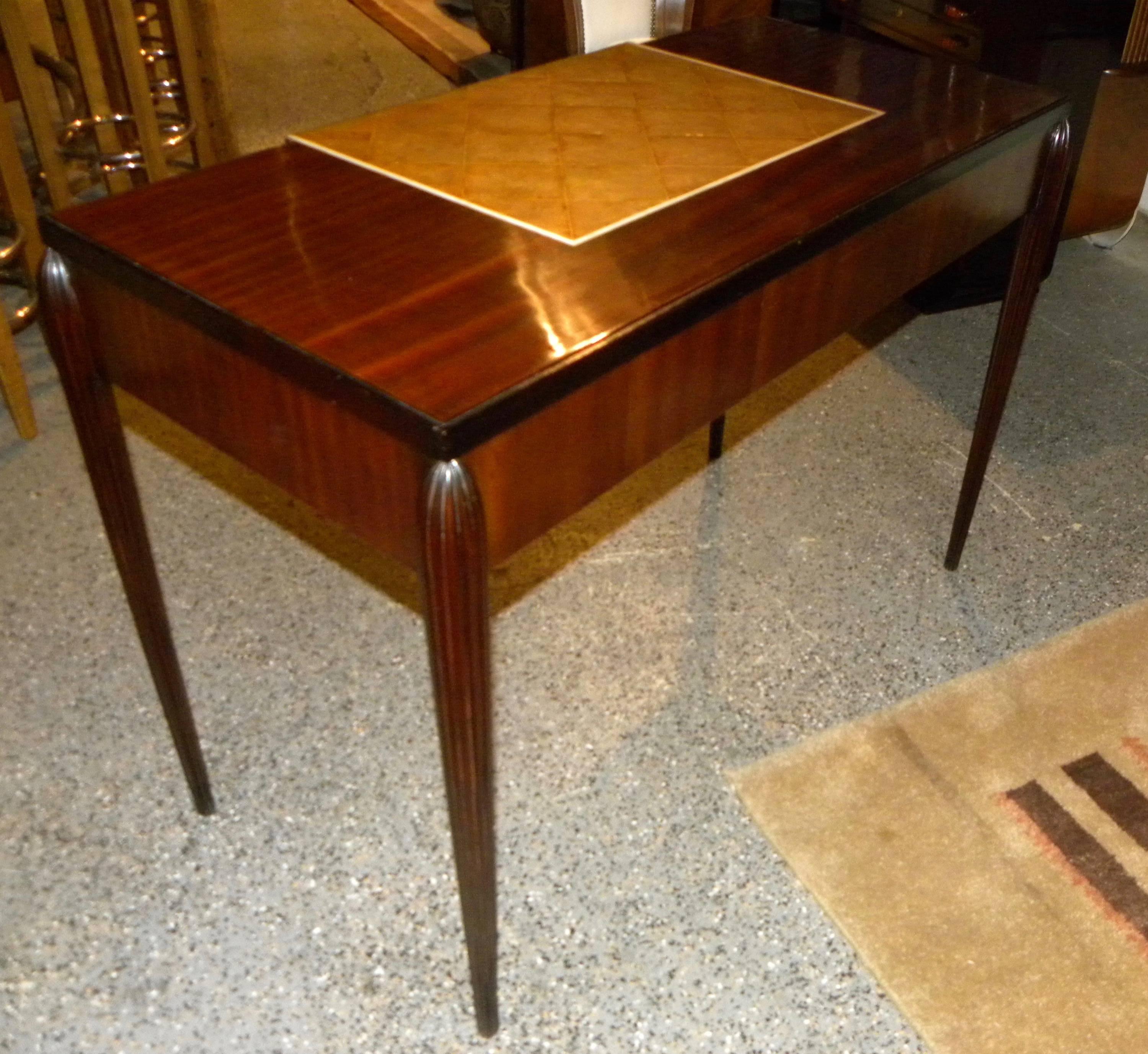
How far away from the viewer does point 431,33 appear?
431cm

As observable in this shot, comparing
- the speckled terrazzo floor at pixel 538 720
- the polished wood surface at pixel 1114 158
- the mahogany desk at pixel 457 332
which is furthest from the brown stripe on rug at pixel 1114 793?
the polished wood surface at pixel 1114 158

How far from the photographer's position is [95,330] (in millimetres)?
1041

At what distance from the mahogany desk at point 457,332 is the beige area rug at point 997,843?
46 cm

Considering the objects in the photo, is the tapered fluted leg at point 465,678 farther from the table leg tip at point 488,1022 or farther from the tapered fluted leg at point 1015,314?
the tapered fluted leg at point 1015,314

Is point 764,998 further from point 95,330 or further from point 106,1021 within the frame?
point 95,330

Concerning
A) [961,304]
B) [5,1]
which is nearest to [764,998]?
[961,304]

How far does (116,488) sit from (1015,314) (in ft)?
3.75

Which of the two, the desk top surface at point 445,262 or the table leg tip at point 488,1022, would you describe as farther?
the table leg tip at point 488,1022

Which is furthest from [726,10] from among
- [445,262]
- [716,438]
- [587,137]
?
[445,262]

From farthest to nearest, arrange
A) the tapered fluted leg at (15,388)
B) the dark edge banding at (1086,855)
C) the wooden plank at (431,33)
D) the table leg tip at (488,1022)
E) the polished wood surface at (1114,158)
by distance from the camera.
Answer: the wooden plank at (431,33)
the polished wood surface at (1114,158)
the tapered fluted leg at (15,388)
the dark edge banding at (1086,855)
the table leg tip at (488,1022)

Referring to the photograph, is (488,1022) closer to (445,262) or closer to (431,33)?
(445,262)

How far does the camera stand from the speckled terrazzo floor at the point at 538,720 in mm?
1229

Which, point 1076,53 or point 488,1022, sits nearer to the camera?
point 488,1022

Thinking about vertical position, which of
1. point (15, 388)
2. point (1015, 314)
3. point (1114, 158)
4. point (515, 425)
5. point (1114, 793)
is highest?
point (515, 425)
